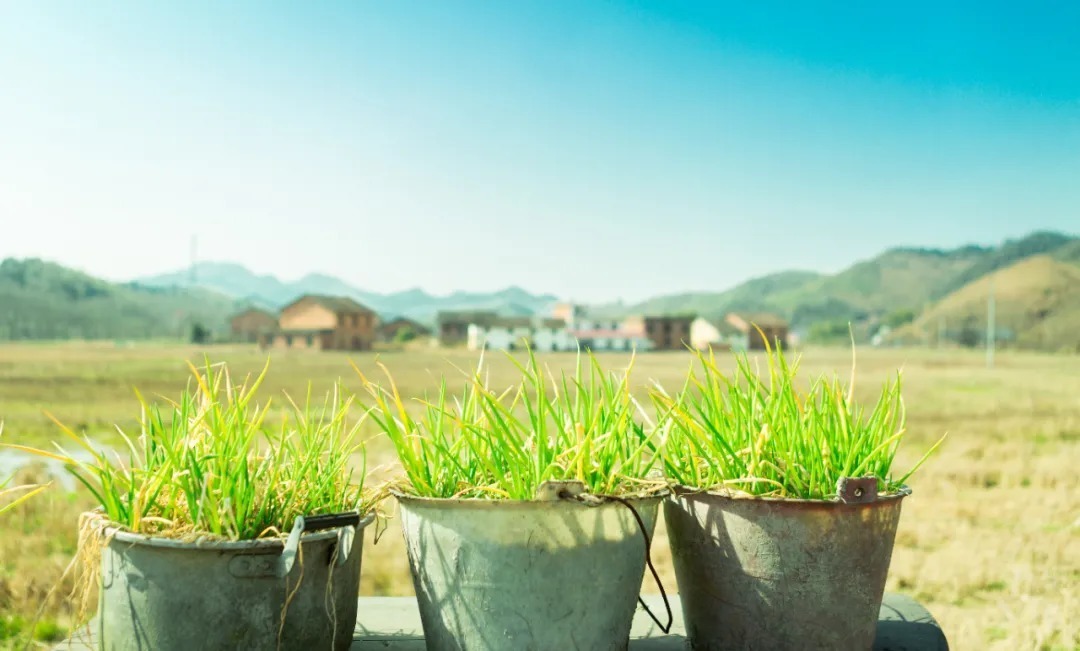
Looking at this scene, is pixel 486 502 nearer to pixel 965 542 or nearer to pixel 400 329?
pixel 965 542

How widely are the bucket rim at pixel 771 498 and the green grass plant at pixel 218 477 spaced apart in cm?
78

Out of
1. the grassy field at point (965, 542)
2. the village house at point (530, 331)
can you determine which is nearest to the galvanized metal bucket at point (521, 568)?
the grassy field at point (965, 542)

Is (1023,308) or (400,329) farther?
(1023,308)

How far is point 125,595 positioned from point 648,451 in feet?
4.35

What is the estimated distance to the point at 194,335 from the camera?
6219 cm

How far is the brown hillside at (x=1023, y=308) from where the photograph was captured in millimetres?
94625

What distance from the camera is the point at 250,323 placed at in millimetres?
75125

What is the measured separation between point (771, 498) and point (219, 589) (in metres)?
1.21

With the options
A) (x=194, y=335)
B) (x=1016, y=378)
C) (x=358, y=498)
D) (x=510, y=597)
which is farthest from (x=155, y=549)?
(x=194, y=335)

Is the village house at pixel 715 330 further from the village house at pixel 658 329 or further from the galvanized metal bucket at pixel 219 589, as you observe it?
the galvanized metal bucket at pixel 219 589

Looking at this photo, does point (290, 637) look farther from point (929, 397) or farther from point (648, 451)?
point (929, 397)

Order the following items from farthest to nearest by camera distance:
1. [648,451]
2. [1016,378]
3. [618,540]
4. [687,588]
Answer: [1016,378]
[648,451]
[687,588]
[618,540]

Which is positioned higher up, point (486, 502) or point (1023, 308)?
point (1023, 308)

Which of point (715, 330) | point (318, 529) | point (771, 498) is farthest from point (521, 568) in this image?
point (715, 330)
